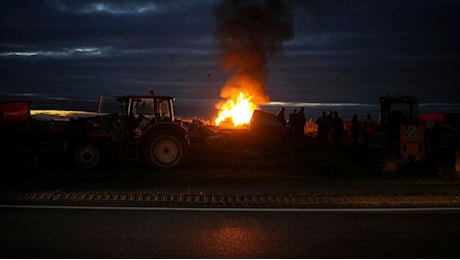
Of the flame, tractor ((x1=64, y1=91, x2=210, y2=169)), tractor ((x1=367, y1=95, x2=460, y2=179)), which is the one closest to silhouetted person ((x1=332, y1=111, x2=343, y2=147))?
tractor ((x1=367, y1=95, x2=460, y2=179))

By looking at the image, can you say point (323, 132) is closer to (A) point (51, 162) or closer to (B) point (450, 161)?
(B) point (450, 161)

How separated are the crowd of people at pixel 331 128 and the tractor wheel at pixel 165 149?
9.37m

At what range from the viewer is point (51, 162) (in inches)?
720

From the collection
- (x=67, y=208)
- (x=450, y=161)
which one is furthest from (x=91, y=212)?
(x=450, y=161)

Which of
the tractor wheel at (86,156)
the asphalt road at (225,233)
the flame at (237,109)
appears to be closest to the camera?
the asphalt road at (225,233)

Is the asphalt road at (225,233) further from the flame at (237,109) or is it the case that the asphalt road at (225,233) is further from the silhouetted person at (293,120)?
the flame at (237,109)

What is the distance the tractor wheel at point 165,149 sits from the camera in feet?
56.1

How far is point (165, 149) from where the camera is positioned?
17234mm

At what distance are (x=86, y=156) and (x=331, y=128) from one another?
13143mm

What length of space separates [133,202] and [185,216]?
60.1 inches

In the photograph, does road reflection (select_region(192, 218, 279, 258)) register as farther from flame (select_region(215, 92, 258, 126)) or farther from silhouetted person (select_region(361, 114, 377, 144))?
flame (select_region(215, 92, 258, 126))

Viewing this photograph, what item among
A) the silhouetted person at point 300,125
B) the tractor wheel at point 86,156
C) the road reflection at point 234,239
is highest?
the silhouetted person at point 300,125

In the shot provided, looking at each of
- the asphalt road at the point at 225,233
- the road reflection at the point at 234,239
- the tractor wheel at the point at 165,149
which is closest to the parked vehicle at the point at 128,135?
the tractor wheel at the point at 165,149

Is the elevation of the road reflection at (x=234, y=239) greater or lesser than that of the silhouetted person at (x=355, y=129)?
lesser
